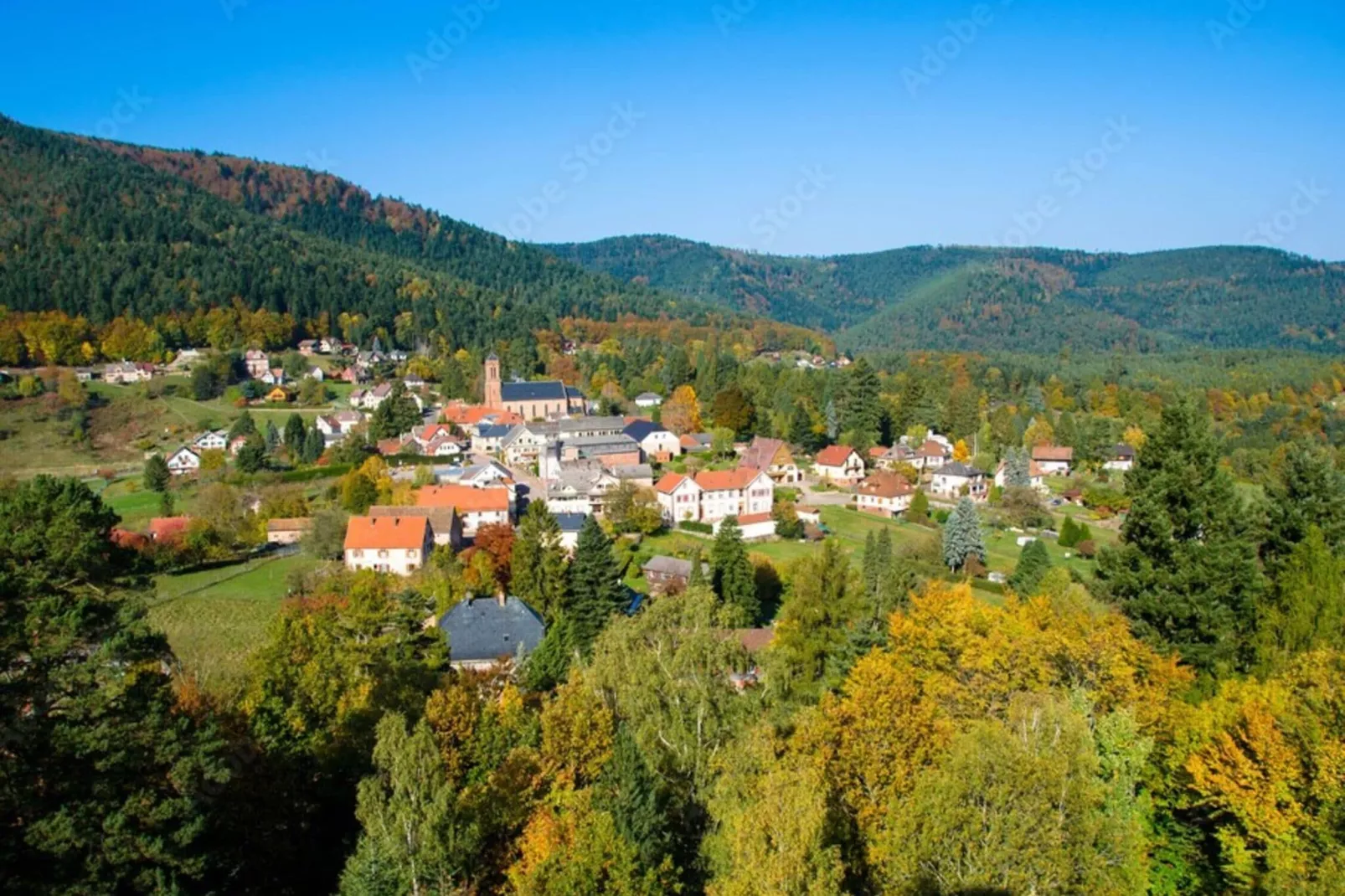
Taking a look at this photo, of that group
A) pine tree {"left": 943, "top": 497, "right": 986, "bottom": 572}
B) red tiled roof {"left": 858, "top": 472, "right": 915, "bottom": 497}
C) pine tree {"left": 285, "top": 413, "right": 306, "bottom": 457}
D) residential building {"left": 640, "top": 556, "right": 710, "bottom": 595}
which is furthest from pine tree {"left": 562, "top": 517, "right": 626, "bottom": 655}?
pine tree {"left": 285, "top": 413, "right": 306, "bottom": 457}

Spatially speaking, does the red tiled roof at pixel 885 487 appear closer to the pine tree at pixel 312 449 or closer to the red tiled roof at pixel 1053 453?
the red tiled roof at pixel 1053 453

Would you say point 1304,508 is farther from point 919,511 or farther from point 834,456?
point 834,456

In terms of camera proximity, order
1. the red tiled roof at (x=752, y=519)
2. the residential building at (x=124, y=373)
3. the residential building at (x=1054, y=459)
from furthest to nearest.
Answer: the residential building at (x=124, y=373) < the residential building at (x=1054, y=459) < the red tiled roof at (x=752, y=519)

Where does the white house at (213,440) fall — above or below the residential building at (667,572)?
above

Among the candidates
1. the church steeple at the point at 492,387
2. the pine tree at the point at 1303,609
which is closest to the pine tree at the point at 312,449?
the church steeple at the point at 492,387

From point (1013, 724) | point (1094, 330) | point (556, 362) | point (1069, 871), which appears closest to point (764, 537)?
point (1013, 724)
